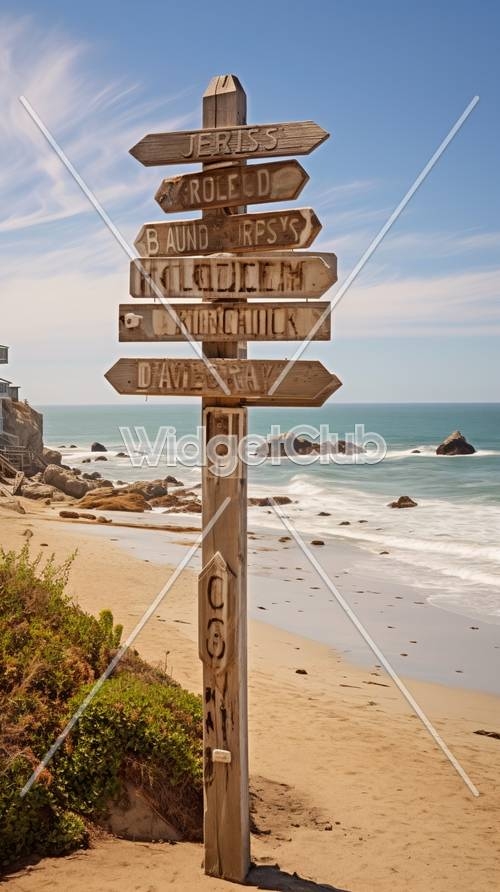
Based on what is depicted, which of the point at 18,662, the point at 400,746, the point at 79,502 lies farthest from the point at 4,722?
the point at 79,502

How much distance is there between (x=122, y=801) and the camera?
5.40m

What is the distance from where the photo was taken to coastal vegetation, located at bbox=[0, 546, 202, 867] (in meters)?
4.96

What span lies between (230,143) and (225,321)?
3.82 feet

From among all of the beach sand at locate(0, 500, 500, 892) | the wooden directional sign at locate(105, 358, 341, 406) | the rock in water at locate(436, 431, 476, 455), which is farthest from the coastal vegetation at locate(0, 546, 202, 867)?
the rock in water at locate(436, 431, 476, 455)

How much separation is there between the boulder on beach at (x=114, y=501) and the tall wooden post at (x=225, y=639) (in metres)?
25.7

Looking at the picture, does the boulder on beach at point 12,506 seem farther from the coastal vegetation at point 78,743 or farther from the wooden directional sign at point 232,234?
the wooden directional sign at point 232,234

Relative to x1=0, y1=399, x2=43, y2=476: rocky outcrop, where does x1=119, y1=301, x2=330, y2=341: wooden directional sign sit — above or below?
above

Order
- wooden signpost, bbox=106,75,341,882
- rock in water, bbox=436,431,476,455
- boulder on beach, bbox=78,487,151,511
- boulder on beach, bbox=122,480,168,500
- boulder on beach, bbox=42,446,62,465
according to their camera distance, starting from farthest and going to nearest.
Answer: rock in water, bbox=436,431,476,455
boulder on beach, bbox=42,446,62,465
boulder on beach, bbox=122,480,168,500
boulder on beach, bbox=78,487,151,511
wooden signpost, bbox=106,75,341,882

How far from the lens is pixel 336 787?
276 inches

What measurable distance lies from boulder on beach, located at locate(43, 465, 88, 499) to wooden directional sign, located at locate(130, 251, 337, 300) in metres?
31.5

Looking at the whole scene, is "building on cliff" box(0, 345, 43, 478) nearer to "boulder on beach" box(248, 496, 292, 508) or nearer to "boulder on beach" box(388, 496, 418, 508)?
"boulder on beach" box(248, 496, 292, 508)

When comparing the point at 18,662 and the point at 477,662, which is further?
the point at 477,662

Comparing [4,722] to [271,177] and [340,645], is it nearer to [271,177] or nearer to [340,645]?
[271,177]

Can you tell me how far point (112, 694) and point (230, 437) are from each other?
2.30 meters
